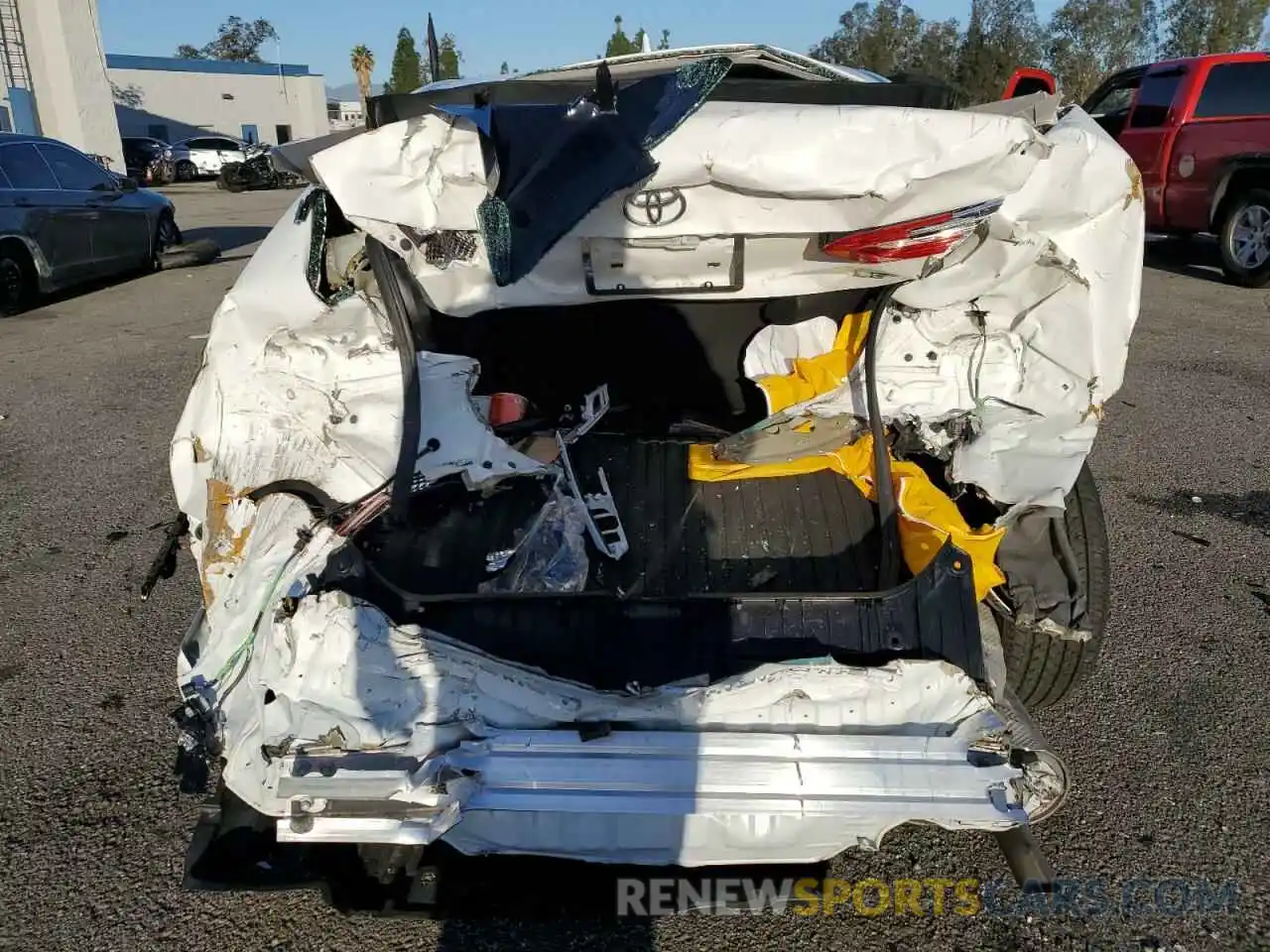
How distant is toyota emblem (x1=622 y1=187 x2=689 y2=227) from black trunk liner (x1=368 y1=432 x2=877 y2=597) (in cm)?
77

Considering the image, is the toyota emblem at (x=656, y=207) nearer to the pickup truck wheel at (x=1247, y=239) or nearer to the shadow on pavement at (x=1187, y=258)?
the pickup truck wheel at (x=1247, y=239)

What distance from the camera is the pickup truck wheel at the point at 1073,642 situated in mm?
2318

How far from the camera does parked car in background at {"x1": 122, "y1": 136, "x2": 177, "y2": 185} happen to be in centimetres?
2717

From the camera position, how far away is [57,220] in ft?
29.3

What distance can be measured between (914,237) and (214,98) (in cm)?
4670

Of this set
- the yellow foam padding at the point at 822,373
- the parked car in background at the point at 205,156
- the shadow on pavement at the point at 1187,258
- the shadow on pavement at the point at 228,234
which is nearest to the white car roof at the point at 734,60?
the yellow foam padding at the point at 822,373

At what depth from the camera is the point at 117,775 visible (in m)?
2.45

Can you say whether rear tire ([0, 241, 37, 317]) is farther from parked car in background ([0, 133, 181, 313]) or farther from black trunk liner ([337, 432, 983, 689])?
black trunk liner ([337, 432, 983, 689])

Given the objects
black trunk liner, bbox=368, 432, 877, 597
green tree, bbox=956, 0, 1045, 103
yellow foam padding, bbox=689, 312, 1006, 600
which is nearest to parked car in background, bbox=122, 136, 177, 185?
green tree, bbox=956, 0, 1045, 103

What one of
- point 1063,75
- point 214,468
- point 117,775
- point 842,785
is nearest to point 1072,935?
point 842,785

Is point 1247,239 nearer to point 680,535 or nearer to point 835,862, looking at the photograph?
point 680,535

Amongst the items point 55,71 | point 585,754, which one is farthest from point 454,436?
point 55,71

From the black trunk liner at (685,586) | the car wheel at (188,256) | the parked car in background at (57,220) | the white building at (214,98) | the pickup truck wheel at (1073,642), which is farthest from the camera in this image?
the white building at (214,98)

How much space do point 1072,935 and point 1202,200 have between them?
8957mm
